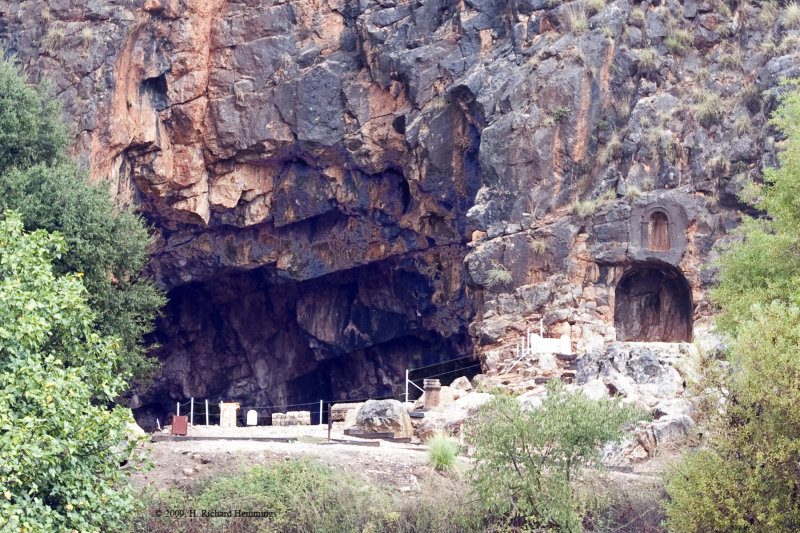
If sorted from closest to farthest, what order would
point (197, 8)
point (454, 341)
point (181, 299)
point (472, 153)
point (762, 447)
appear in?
point (762, 447), point (472, 153), point (197, 8), point (454, 341), point (181, 299)

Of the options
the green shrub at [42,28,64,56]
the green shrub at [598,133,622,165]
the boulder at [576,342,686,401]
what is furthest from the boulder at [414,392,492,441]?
the green shrub at [42,28,64,56]

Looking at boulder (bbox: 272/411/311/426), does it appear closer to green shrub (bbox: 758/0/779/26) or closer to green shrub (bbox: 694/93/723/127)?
green shrub (bbox: 694/93/723/127)

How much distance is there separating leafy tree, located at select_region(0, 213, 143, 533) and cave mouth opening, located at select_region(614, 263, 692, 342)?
19984 mm

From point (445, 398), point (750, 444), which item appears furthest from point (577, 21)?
point (750, 444)

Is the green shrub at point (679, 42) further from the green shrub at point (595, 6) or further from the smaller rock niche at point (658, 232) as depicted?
the smaller rock niche at point (658, 232)

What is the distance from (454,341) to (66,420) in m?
28.5

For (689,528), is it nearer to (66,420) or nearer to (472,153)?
(66,420)

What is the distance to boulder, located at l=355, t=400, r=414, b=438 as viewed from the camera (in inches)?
960

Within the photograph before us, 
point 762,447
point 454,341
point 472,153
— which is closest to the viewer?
point 762,447

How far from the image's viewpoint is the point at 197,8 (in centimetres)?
4028

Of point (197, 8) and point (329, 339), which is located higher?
point (197, 8)

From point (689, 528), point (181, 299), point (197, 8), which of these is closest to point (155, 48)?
point (197, 8)

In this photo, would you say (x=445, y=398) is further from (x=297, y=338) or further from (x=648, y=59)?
(x=297, y=338)

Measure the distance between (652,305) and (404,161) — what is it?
10.7 m
